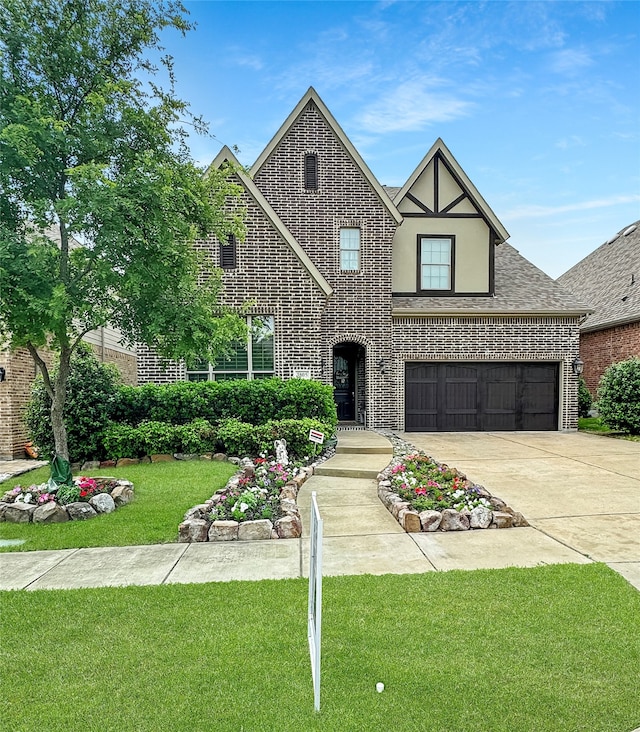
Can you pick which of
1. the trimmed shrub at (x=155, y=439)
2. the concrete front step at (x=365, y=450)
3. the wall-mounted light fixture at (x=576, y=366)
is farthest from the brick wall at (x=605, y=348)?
the trimmed shrub at (x=155, y=439)

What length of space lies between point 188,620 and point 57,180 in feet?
18.8

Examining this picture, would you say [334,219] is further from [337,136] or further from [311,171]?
[337,136]

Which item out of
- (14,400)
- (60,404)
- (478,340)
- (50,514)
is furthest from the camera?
(478,340)

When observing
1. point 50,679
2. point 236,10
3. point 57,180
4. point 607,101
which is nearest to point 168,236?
point 57,180

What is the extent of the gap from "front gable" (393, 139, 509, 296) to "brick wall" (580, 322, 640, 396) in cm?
533

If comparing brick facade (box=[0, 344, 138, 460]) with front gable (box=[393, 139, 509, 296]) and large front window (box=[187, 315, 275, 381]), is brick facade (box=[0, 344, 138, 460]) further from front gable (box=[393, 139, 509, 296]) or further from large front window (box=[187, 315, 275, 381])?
front gable (box=[393, 139, 509, 296])

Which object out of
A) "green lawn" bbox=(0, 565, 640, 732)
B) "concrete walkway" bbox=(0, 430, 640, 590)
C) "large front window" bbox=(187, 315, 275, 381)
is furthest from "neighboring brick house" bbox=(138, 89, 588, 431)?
"green lawn" bbox=(0, 565, 640, 732)

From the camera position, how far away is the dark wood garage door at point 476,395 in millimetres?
15305

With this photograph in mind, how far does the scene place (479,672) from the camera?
2.90 meters

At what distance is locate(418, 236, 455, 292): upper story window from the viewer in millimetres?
15688

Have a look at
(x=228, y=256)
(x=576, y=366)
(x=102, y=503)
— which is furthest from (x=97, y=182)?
(x=576, y=366)

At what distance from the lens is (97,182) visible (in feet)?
18.6

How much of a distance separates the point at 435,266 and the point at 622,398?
271 inches

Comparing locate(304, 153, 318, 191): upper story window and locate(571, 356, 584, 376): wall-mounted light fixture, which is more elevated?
locate(304, 153, 318, 191): upper story window
